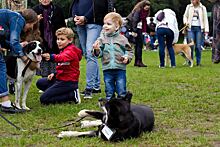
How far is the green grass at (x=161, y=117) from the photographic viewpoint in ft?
15.8

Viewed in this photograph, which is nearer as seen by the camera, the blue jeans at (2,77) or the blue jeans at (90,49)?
the blue jeans at (2,77)

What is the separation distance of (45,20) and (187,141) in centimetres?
419

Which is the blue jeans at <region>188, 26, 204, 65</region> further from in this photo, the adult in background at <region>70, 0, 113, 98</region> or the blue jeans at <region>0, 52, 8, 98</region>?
the blue jeans at <region>0, 52, 8, 98</region>

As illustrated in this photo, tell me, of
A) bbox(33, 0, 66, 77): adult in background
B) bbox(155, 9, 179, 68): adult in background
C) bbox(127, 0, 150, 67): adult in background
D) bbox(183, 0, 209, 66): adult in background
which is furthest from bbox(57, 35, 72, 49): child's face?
bbox(127, 0, 150, 67): adult in background

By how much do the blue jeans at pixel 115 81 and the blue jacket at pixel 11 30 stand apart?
1.22 m

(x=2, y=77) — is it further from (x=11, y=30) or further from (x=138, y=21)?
(x=138, y=21)

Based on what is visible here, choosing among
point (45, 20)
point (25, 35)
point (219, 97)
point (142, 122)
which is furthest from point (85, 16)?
point (142, 122)

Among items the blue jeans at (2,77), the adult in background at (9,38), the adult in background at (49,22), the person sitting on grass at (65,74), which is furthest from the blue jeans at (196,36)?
the blue jeans at (2,77)

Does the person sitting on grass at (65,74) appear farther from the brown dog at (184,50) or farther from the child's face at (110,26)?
the brown dog at (184,50)

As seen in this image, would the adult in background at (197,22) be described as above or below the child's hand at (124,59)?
above

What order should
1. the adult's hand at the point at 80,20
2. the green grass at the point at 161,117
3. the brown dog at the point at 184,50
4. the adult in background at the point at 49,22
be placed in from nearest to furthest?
the green grass at the point at 161,117, the adult's hand at the point at 80,20, the adult in background at the point at 49,22, the brown dog at the point at 184,50

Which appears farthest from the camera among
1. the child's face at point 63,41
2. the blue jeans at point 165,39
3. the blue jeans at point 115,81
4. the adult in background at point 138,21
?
the adult in background at point 138,21

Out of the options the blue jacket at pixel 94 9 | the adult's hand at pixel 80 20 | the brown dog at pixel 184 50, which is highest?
the blue jacket at pixel 94 9

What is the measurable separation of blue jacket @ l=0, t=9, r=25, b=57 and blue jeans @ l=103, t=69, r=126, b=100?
4.02ft
